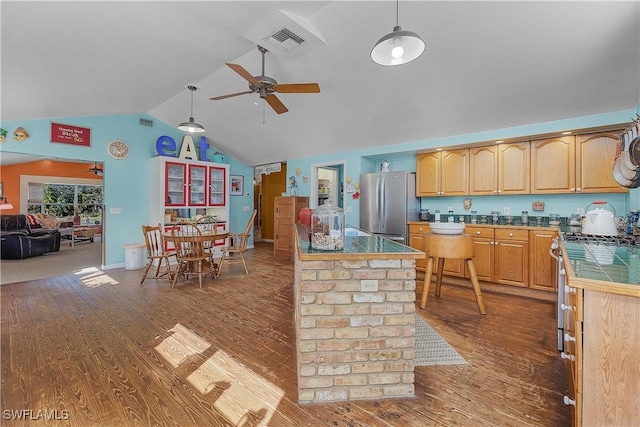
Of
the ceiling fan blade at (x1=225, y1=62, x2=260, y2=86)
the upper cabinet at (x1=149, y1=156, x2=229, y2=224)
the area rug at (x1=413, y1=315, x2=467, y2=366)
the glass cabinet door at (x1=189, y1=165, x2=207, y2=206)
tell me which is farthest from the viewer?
the glass cabinet door at (x1=189, y1=165, x2=207, y2=206)

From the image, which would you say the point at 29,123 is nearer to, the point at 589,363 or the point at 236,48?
the point at 236,48

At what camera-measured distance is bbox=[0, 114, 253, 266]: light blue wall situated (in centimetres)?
457

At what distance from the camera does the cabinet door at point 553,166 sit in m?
3.49

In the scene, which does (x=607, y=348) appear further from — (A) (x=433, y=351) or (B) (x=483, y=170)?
(B) (x=483, y=170)

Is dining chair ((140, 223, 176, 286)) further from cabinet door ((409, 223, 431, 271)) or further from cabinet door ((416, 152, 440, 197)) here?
cabinet door ((416, 152, 440, 197))

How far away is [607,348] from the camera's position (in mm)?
1110

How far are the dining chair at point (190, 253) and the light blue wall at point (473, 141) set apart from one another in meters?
2.83

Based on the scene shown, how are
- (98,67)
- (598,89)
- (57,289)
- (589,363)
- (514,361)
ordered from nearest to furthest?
(589,363) < (514,361) < (598,89) < (98,67) < (57,289)

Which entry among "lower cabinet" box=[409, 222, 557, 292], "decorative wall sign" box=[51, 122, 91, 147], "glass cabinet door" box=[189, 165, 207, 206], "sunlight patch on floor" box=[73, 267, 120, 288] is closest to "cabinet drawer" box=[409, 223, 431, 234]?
"lower cabinet" box=[409, 222, 557, 292]

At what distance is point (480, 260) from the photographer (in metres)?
3.99

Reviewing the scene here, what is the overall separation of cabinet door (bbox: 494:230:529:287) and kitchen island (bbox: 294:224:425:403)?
2.93 meters

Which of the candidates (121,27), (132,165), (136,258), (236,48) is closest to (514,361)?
(236,48)

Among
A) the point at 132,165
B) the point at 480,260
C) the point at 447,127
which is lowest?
the point at 480,260

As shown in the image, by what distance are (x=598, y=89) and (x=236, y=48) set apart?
13.2ft
